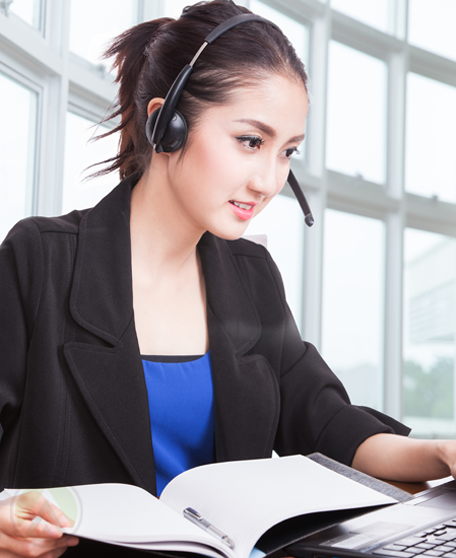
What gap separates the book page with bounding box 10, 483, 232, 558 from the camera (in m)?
0.44

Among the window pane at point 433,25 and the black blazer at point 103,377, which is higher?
the window pane at point 433,25

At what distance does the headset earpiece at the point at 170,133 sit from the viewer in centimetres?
93

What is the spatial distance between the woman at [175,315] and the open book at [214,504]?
24 centimetres

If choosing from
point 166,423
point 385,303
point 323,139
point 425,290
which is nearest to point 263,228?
point 323,139

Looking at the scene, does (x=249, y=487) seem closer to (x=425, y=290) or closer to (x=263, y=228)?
(x=263, y=228)

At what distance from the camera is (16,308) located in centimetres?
84

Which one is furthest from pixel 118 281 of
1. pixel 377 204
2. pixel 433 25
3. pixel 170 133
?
pixel 433 25

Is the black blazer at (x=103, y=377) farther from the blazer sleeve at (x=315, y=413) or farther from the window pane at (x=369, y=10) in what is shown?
the window pane at (x=369, y=10)

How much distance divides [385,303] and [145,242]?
2.86 metres

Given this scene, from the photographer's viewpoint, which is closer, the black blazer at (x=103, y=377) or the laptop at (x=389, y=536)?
the laptop at (x=389, y=536)

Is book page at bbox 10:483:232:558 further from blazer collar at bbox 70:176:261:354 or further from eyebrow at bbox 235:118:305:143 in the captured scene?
eyebrow at bbox 235:118:305:143

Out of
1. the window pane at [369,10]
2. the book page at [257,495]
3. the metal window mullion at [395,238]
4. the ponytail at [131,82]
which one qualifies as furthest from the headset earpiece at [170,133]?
the metal window mullion at [395,238]

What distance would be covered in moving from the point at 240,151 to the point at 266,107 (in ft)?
0.26

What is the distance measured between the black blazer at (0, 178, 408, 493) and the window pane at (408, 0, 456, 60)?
3394mm
